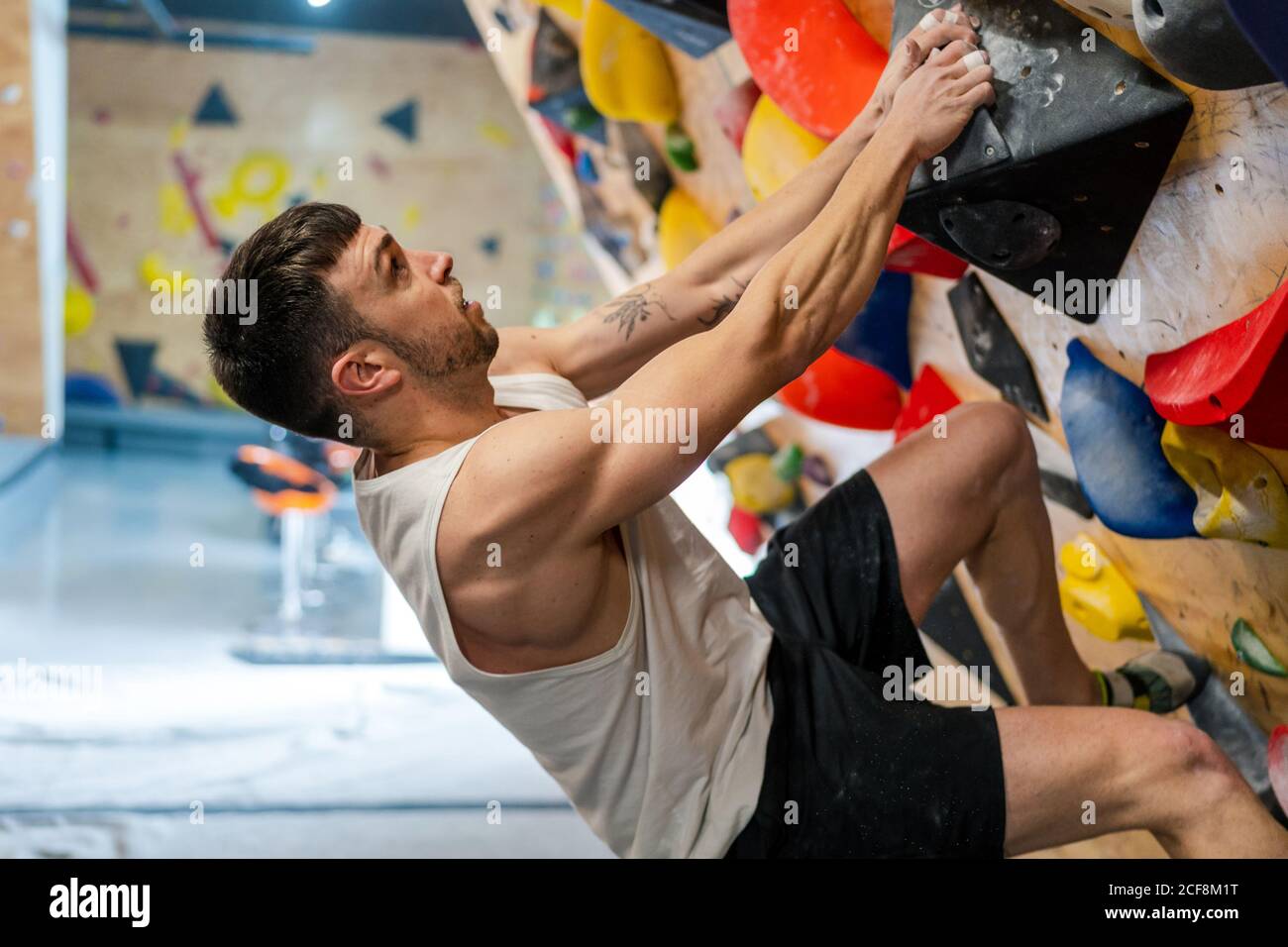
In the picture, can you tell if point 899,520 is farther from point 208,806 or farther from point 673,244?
point 208,806

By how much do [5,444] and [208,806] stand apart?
16.4ft

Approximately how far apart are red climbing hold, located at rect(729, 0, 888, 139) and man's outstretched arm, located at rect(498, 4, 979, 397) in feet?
0.34

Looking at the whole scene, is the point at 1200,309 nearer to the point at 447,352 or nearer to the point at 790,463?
the point at 447,352

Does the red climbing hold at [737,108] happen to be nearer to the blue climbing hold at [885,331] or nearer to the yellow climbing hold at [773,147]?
the yellow climbing hold at [773,147]

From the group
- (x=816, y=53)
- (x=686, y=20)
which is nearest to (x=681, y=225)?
(x=686, y=20)

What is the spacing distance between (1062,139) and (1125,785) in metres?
0.68

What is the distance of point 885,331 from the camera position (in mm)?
2076

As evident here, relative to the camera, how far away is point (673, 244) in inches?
103

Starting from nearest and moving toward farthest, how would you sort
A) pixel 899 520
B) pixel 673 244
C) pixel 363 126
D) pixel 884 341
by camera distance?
pixel 899 520 < pixel 884 341 < pixel 673 244 < pixel 363 126

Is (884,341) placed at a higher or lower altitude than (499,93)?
lower

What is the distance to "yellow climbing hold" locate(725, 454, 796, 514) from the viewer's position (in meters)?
2.85

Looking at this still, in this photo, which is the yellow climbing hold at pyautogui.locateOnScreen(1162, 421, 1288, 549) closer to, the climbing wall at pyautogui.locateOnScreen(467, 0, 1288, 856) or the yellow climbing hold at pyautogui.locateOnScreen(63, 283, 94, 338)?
the climbing wall at pyautogui.locateOnScreen(467, 0, 1288, 856)
